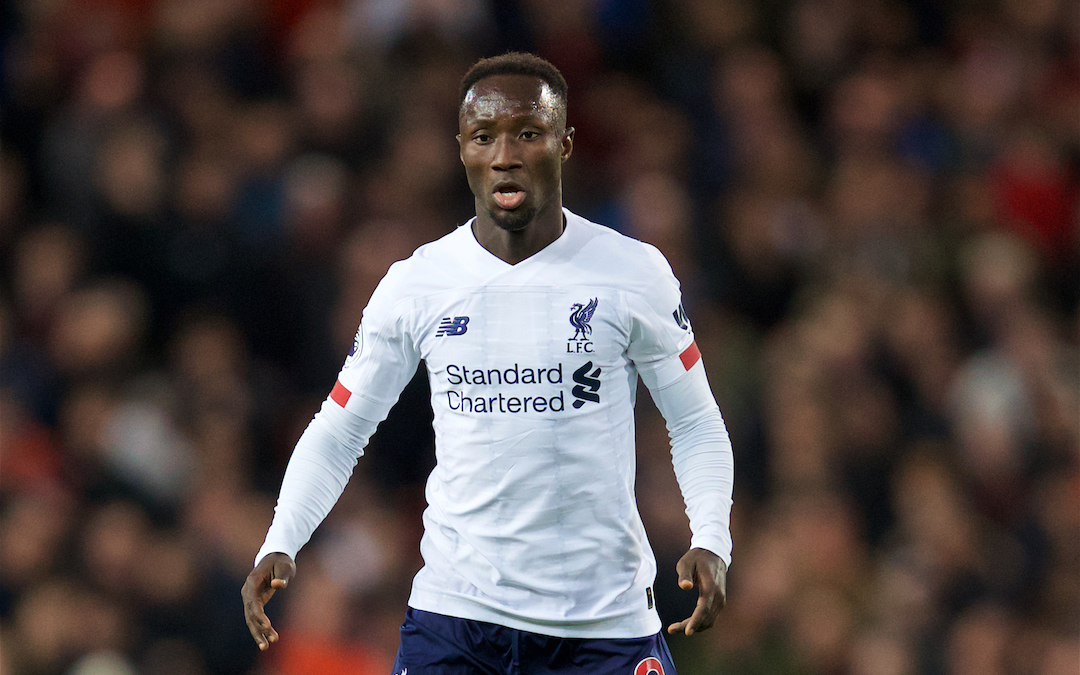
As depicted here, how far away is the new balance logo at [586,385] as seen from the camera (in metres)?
Answer: 4.26

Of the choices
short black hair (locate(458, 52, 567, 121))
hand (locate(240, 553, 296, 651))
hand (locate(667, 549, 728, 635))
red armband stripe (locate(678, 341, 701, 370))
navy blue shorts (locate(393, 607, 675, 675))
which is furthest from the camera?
red armband stripe (locate(678, 341, 701, 370))

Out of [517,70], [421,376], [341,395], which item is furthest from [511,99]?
[421,376]

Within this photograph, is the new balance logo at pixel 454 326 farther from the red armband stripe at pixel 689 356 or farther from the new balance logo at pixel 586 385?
the red armband stripe at pixel 689 356

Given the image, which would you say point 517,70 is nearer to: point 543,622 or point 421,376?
point 543,622

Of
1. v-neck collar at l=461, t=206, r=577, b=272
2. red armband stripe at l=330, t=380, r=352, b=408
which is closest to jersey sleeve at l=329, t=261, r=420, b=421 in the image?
red armband stripe at l=330, t=380, r=352, b=408

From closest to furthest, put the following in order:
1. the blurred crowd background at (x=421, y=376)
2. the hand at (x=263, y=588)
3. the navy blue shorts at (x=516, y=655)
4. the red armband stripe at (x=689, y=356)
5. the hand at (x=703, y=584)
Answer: the hand at (x=703, y=584)
the hand at (x=263, y=588)
the navy blue shorts at (x=516, y=655)
the red armband stripe at (x=689, y=356)
the blurred crowd background at (x=421, y=376)

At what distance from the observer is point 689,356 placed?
445cm

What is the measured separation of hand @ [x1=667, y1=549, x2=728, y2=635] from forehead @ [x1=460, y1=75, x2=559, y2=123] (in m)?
1.33

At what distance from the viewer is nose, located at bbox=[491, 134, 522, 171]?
13.9 feet

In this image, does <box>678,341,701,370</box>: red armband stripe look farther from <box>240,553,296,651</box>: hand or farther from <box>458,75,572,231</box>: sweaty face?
<box>240,553,296,651</box>: hand

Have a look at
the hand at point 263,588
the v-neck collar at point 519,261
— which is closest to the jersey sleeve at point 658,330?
the v-neck collar at point 519,261

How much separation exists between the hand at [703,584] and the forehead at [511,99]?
1.33 meters

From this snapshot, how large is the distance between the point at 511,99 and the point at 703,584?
1476mm

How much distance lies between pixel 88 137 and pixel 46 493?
2310mm
